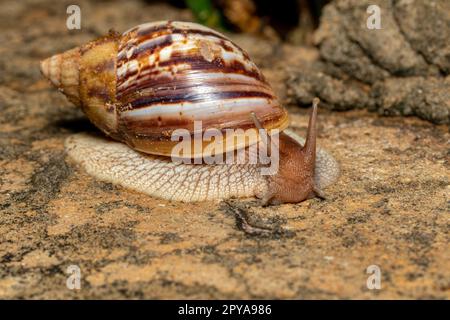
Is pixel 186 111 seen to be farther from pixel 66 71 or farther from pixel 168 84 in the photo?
pixel 66 71

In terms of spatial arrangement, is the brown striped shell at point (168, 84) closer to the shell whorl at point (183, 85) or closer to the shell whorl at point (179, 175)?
the shell whorl at point (183, 85)

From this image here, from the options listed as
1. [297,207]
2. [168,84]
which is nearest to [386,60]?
[297,207]

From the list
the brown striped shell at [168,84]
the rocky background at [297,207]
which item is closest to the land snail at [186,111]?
the brown striped shell at [168,84]

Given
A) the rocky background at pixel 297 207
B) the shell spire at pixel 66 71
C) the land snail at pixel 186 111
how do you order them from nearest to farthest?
the rocky background at pixel 297 207 → the land snail at pixel 186 111 → the shell spire at pixel 66 71

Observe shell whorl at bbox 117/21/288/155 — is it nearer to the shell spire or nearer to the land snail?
the land snail

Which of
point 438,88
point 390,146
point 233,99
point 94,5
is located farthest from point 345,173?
point 94,5
